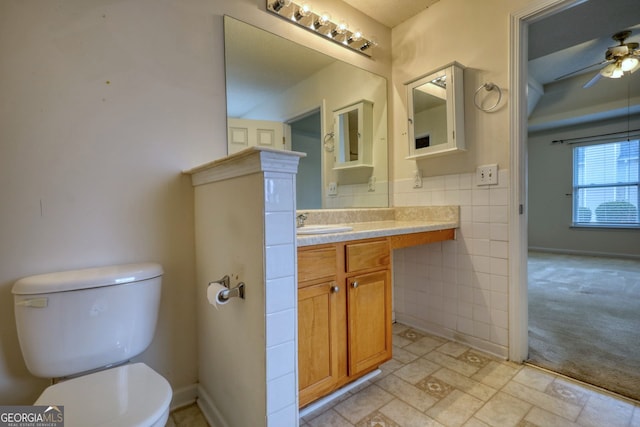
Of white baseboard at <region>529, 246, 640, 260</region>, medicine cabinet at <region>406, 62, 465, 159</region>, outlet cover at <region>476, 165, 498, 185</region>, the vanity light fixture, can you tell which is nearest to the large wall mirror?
the vanity light fixture

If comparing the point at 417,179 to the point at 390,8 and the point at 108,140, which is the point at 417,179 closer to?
the point at 390,8

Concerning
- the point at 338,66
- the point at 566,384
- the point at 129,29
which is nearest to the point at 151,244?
the point at 129,29

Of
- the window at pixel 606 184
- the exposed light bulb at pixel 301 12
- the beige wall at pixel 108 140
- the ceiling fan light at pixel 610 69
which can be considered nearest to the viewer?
the beige wall at pixel 108 140

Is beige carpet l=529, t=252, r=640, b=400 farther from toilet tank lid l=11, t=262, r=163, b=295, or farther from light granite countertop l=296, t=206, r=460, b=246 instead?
toilet tank lid l=11, t=262, r=163, b=295

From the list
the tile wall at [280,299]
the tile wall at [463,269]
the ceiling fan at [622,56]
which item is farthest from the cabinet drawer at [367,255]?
the ceiling fan at [622,56]

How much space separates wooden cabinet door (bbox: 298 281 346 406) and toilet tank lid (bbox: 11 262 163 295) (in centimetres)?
64

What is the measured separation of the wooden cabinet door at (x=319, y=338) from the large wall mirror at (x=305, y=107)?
724 millimetres

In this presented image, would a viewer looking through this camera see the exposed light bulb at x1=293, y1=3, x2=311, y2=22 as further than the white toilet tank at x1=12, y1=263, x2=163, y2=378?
Yes

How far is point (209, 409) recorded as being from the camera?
1.32 m

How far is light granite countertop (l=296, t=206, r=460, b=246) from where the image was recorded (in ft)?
5.38

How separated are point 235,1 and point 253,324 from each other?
1.61 meters

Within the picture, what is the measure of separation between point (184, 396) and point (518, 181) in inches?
84.0

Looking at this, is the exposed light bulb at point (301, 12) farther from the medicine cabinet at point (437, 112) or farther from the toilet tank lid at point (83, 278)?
the toilet tank lid at point (83, 278)

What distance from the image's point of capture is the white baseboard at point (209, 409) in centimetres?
124
